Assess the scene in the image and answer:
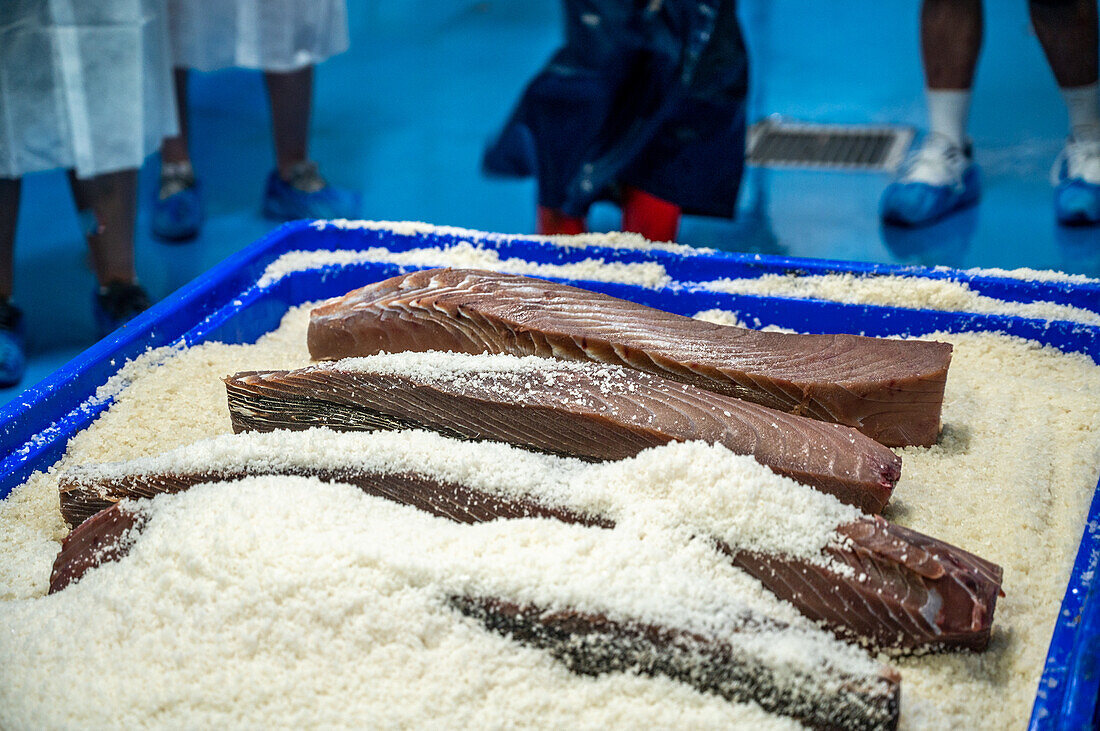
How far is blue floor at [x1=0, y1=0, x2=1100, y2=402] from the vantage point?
333 centimetres

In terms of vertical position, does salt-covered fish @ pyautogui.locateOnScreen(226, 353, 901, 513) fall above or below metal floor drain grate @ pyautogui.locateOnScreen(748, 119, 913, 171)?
above

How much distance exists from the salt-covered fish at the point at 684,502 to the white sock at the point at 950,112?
2.97 m

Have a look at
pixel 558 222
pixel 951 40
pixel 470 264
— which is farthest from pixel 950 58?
pixel 470 264

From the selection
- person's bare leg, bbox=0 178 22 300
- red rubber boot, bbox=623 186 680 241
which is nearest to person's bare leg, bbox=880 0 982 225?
red rubber boot, bbox=623 186 680 241

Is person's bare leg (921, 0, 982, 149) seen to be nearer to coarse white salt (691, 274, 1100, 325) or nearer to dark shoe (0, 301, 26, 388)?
coarse white salt (691, 274, 1100, 325)

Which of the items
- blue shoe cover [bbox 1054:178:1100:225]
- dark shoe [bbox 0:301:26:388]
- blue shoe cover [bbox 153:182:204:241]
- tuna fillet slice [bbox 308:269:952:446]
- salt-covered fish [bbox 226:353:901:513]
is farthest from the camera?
blue shoe cover [bbox 153:182:204:241]

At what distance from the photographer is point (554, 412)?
125 cm

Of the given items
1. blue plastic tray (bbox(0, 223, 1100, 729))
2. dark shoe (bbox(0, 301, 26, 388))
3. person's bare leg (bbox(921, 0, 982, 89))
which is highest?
person's bare leg (bbox(921, 0, 982, 89))

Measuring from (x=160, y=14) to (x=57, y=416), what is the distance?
2049 millimetres

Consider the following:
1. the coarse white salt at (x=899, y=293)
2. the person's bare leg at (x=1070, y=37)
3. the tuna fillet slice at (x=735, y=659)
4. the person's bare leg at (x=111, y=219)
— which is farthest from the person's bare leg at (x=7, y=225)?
the person's bare leg at (x=1070, y=37)

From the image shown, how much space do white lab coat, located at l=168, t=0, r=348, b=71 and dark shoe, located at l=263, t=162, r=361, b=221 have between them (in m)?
0.47

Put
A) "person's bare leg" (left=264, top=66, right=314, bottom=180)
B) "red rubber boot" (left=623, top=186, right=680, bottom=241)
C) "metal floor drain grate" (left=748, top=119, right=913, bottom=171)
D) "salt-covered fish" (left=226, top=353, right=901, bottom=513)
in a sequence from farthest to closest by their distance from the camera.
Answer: "metal floor drain grate" (left=748, top=119, right=913, bottom=171), "person's bare leg" (left=264, top=66, right=314, bottom=180), "red rubber boot" (left=623, top=186, right=680, bottom=241), "salt-covered fish" (left=226, top=353, right=901, bottom=513)

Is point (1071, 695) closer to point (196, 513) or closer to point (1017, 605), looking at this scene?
point (1017, 605)

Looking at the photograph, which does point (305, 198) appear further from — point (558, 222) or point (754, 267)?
point (754, 267)
